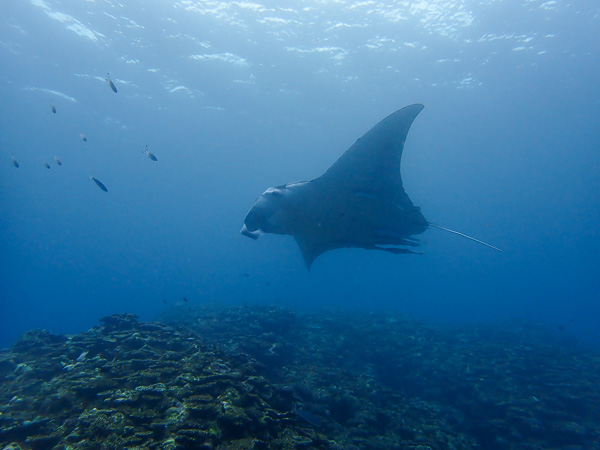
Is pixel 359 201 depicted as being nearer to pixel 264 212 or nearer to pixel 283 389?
pixel 264 212

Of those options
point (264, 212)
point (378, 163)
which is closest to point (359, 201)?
point (378, 163)

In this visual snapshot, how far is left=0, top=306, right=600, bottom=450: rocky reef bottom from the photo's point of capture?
14.9ft

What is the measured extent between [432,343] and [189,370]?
42.1 ft

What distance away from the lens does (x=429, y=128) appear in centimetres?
4309

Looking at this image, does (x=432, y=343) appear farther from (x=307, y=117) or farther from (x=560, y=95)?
(x=560, y=95)

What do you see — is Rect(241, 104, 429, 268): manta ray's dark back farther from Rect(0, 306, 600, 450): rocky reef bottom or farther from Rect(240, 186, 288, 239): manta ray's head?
Rect(0, 306, 600, 450): rocky reef bottom

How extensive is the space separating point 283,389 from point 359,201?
174 inches

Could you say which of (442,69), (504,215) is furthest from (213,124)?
(504,215)

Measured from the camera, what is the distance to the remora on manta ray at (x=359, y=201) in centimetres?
658

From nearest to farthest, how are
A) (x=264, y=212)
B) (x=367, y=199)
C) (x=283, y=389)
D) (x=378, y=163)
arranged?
(x=283, y=389) < (x=378, y=163) < (x=264, y=212) < (x=367, y=199)

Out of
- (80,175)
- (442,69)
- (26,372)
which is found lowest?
(26,372)

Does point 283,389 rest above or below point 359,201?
below

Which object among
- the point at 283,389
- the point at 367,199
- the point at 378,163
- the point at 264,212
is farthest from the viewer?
the point at 367,199

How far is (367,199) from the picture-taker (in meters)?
7.20
